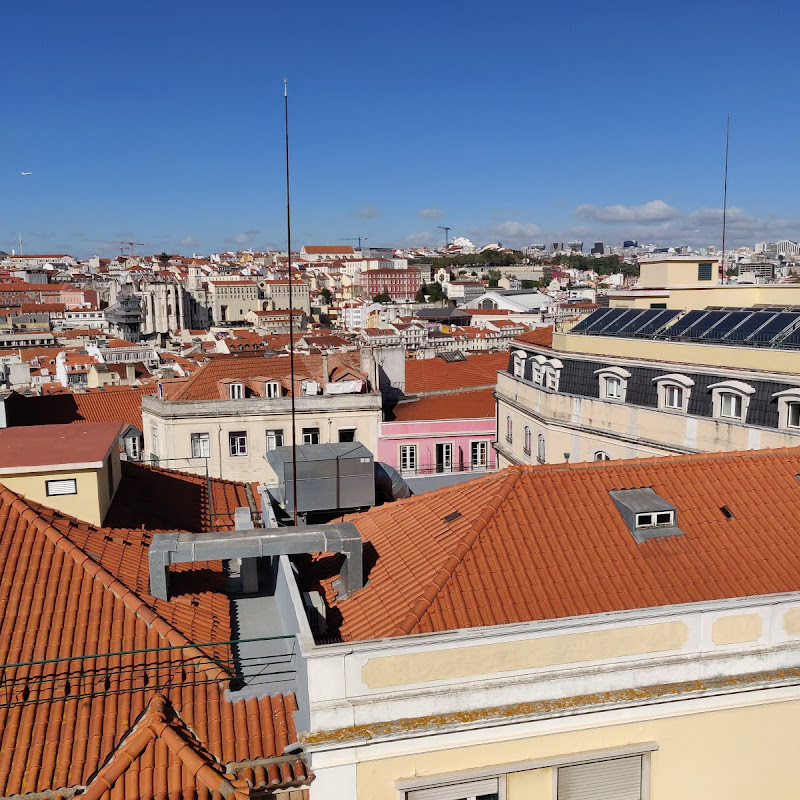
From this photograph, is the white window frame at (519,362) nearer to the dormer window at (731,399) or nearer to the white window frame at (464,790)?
the dormer window at (731,399)

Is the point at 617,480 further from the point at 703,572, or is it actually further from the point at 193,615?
the point at 193,615

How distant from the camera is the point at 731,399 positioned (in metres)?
20.3

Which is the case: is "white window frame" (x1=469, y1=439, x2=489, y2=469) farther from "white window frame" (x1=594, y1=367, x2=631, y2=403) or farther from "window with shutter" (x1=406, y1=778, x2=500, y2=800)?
"window with shutter" (x1=406, y1=778, x2=500, y2=800)

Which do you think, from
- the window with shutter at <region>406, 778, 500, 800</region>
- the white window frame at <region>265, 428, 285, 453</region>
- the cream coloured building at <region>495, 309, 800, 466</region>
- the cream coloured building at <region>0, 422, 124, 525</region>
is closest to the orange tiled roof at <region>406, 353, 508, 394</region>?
the white window frame at <region>265, 428, 285, 453</region>

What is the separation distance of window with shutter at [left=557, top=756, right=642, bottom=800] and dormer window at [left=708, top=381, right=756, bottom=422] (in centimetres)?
1347

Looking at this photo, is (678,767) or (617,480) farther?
(617,480)

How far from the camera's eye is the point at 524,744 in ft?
26.9

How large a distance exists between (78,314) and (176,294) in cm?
2332

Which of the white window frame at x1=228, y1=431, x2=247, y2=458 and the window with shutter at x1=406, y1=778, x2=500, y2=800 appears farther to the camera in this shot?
the white window frame at x1=228, y1=431, x2=247, y2=458

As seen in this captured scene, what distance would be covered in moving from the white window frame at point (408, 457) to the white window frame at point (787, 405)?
53.1 feet

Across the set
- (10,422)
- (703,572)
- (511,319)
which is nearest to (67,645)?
(703,572)

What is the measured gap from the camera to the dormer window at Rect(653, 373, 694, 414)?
21.5 m

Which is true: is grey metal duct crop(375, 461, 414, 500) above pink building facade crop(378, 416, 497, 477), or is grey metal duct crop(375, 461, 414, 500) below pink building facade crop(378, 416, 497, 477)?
above

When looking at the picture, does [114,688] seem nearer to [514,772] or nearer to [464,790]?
[464,790]
